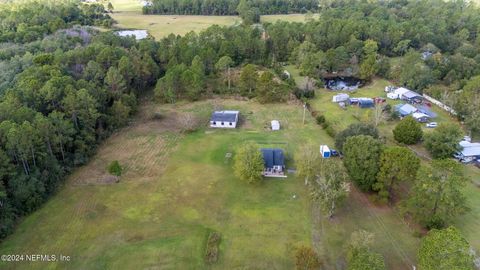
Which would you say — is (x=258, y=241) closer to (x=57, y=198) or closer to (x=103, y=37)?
(x=57, y=198)

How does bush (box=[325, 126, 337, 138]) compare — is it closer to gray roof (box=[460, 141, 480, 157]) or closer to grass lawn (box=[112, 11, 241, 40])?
gray roof (box=[460, 141, 480, 157])

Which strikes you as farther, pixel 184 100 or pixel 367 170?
pixel 184 100

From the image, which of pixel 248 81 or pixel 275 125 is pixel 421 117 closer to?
pixel 275 125

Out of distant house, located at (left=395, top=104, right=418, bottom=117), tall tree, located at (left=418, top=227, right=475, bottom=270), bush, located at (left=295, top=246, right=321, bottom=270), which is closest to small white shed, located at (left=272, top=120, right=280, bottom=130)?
distant house, located at (left=395, top=104, right=418, bottom=117)

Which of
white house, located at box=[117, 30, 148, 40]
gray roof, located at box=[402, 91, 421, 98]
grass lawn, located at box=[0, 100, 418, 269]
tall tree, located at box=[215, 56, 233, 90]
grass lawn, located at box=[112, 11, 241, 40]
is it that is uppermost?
grass lawn, located at box=[112, 11, 241, 40]

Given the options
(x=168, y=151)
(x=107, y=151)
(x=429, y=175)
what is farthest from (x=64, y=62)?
(x=429, y=175)

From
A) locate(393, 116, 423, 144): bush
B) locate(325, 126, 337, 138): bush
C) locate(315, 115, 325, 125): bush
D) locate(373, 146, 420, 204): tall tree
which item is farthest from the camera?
locate(315, 115, 325, 125): bush

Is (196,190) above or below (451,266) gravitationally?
below

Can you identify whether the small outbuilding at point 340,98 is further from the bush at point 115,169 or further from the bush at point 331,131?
the bush at point 115,169
